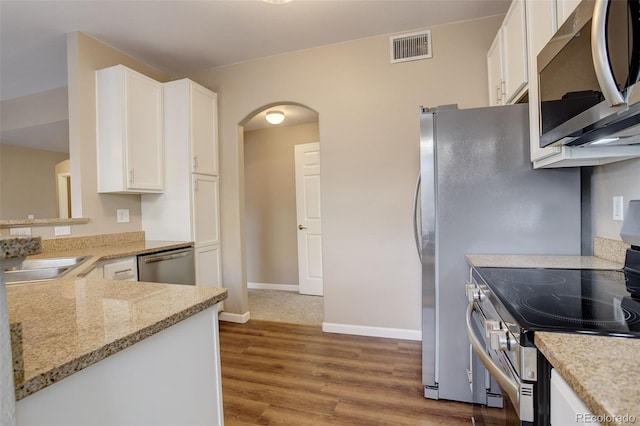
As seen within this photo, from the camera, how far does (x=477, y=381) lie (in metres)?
1.43

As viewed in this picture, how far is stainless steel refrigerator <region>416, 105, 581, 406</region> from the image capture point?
1.68m

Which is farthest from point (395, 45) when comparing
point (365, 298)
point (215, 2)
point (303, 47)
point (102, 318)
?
point (102, 318)

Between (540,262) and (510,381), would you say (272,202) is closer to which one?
(540,262)

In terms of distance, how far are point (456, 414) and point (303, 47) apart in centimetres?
307

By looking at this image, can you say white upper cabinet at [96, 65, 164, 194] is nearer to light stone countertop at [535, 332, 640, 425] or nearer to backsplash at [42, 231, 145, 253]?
backsplash at [42, 231, 145, 253]

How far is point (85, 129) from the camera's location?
255cm

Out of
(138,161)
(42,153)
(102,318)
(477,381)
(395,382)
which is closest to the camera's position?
(102,318)

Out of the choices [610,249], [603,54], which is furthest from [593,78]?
[610,249]

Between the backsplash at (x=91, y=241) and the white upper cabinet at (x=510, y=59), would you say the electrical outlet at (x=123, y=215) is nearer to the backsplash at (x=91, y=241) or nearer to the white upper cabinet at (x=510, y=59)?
the backsplash at (x=91, y=241)

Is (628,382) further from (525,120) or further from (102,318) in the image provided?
(525,120)

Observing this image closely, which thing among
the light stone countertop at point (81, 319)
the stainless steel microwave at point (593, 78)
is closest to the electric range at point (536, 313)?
the stainless steel microwave at point (593, 78)

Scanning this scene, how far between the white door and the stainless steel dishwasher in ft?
5.87

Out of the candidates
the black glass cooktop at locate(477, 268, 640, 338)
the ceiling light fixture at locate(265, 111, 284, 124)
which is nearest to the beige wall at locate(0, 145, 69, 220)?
the ceiling light fixture at locate(265, 111, 284, 124)

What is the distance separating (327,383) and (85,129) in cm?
271
